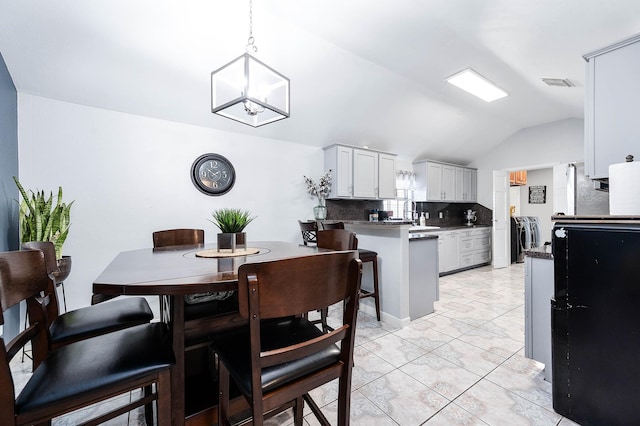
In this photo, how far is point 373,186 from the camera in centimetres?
450

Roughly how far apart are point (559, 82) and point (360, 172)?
106 inches

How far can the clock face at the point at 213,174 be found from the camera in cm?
325

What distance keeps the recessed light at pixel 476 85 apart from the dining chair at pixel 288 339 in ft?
10.8

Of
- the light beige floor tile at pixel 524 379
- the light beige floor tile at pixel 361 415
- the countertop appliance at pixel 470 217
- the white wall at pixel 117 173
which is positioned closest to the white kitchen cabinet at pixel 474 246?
the countertop appliance at pixel 470 217

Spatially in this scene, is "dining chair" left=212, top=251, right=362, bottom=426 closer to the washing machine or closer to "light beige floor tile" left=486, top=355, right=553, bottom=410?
"light beige floor tile" left=486, top=355, right=553, bottom=410

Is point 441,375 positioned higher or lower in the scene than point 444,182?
lower

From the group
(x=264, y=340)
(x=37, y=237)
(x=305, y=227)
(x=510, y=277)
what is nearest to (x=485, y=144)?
(x=510, y=277)

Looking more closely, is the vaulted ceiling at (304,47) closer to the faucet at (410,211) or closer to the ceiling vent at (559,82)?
the ceiling vent at (559,82)

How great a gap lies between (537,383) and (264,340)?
1875 millimetres

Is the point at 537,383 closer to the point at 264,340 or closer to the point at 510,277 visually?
the point at 264,340

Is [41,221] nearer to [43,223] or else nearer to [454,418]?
[43,223]

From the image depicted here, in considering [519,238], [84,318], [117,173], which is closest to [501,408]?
[84,318]

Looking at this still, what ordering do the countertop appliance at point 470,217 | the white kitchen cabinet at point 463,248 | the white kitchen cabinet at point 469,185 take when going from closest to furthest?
the white kitchen cabinet at point 463,248
the white kitchen cabinet at point 469,185
the countertop appliance at point 470,217

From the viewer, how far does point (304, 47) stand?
271 cm
